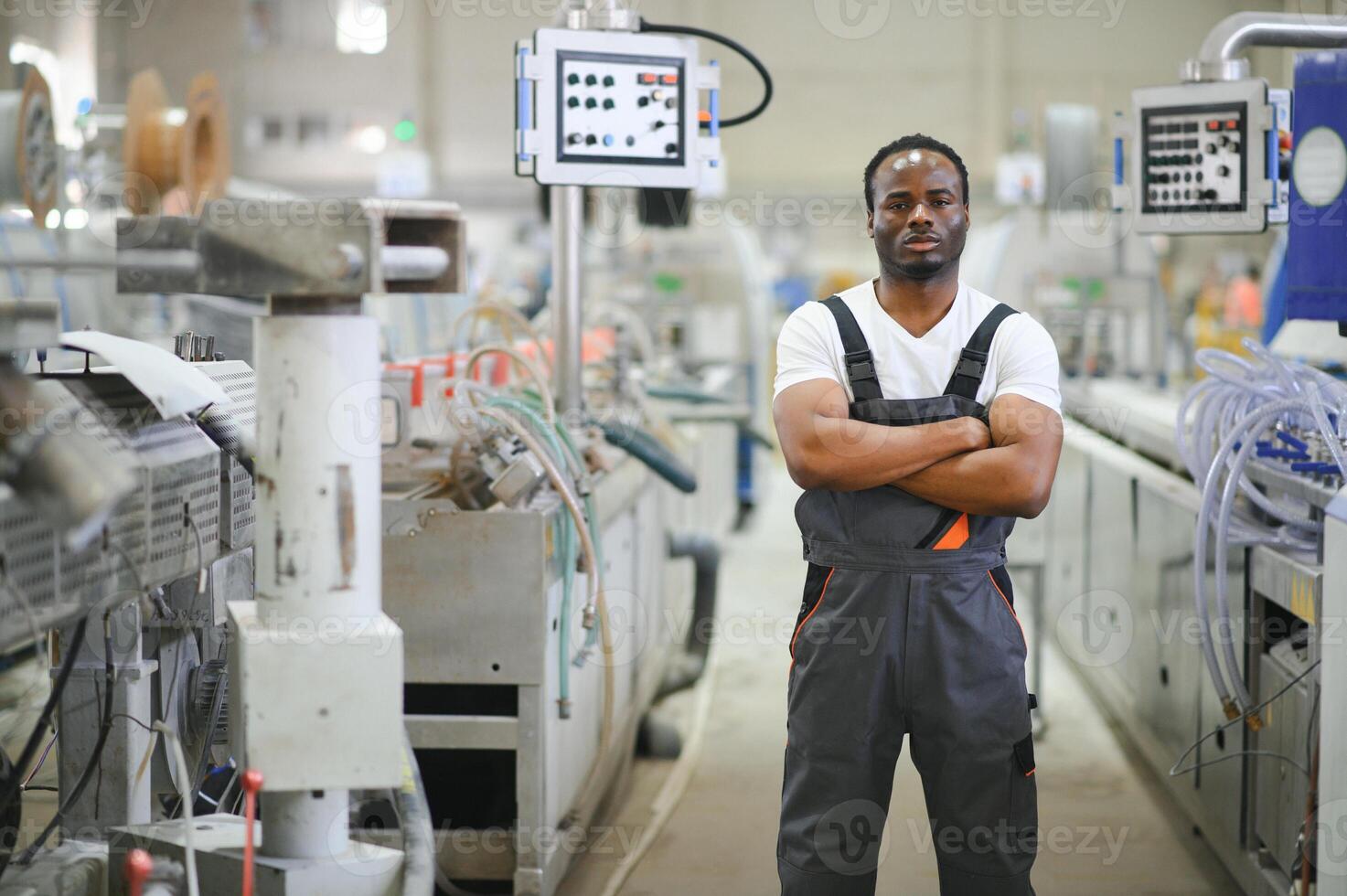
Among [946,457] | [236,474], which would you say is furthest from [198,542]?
[946,457]

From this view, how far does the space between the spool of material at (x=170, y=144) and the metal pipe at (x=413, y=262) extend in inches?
96.4

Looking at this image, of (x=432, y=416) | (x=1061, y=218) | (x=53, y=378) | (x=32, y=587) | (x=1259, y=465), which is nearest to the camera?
(x=32, y=587)

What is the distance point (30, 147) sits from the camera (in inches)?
123

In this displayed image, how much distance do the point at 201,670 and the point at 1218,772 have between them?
1.99 m

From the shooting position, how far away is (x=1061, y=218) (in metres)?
6.03

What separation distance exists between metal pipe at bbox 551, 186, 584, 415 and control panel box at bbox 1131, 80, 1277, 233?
4.32 ft

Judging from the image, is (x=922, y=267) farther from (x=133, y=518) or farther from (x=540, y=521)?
(x=133, y=518)

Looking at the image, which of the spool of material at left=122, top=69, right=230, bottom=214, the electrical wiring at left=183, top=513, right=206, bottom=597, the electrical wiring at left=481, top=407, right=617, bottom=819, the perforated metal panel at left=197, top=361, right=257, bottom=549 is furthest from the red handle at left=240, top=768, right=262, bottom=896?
the spool of material at left=122, top=69, right=230, bottom=214

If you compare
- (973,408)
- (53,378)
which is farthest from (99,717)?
(973,408)

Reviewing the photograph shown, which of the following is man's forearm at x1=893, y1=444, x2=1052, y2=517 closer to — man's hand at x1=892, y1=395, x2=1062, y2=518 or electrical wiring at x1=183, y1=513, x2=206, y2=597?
man's hand at x1=892, y1=395, x2=1062, y2=518

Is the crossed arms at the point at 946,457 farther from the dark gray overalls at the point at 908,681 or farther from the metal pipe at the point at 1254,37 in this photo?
the metal pipe at the point at 1254,37

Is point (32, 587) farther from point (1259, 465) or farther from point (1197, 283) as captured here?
point (1197, 283)

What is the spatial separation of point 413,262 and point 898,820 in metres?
2.07

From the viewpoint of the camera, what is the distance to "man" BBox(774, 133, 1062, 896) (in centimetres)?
175
